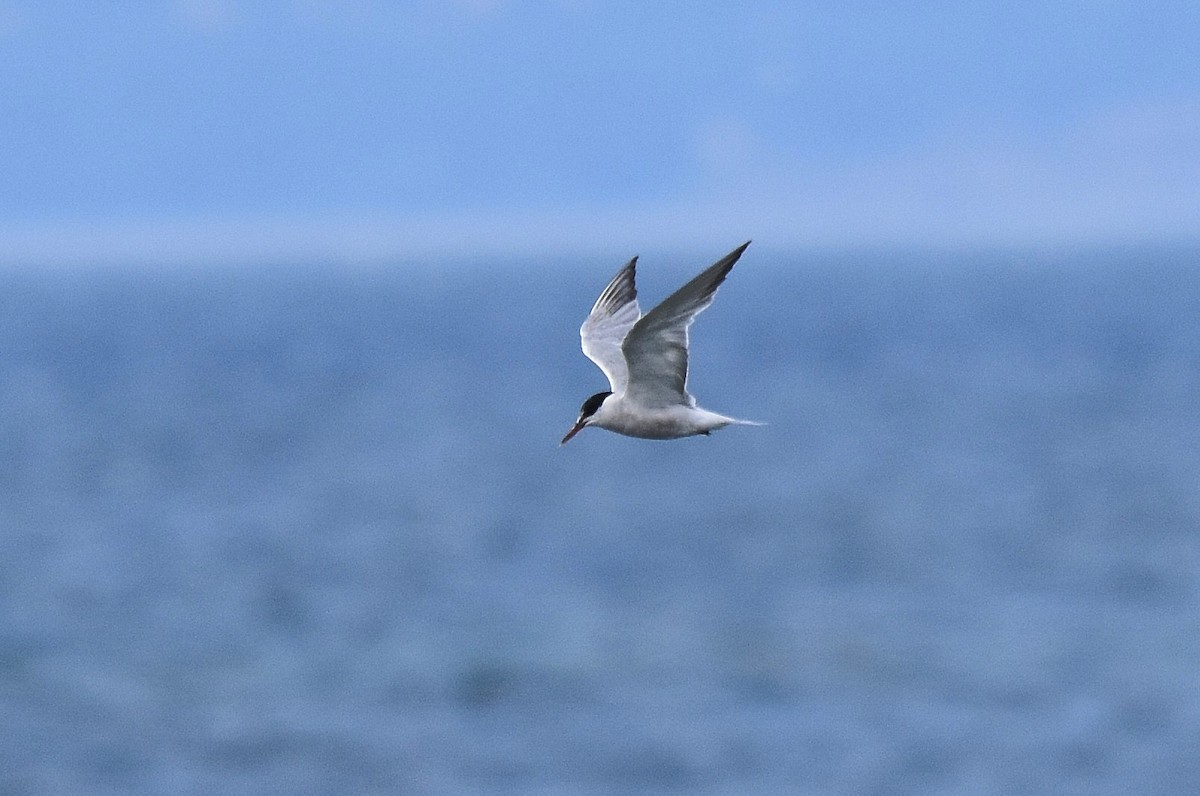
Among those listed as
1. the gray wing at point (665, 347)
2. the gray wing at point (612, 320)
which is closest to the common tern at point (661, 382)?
the gray wing at point (665, 347)

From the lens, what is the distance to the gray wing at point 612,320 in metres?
16.1

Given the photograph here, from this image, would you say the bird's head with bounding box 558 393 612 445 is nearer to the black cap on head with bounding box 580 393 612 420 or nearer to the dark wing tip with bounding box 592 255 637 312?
the black cap on head with bounding box 580 393 612 420

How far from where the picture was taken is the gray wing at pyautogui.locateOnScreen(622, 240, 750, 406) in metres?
14.3

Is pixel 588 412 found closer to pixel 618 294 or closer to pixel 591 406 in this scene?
pixel 591 406

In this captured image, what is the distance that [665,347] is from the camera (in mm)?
14656

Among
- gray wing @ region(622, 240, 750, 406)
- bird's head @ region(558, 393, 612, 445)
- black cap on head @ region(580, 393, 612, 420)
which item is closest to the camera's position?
gray wing @ region(622, 240, 750, 406)

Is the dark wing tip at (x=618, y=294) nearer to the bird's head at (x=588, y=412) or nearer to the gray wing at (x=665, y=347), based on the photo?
the bird's head at (x=588, y=412)

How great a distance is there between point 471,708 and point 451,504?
27.1 m

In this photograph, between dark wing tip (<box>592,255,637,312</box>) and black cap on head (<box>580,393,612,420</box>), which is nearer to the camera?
black cap on head (<box>580,393,612,420</box>)

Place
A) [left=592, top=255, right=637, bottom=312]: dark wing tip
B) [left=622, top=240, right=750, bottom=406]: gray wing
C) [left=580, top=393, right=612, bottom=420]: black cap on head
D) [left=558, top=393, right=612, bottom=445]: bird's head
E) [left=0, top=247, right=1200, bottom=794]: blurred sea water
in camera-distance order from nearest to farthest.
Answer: [left=622, top=240, right=750, bottom=406]: gray wing → [left=558, top=393, right=612, bottom=445]: bird's head → [left=580, top=393, right=612, bottom=420]: black cap on head → [left=592, top=255, right=637, bottom=312]: dark wing tip → [left=0, top=247, right=1200, bottom=794]: blurred sea water

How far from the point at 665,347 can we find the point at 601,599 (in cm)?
4607

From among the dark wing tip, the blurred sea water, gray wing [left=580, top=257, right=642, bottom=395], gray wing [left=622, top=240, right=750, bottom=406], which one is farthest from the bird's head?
the blurred sea water

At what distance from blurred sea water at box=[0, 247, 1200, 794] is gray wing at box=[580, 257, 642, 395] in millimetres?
28494

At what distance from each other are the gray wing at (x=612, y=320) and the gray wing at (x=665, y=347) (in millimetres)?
1205
